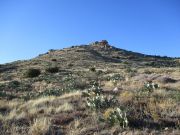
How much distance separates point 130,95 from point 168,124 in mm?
3668

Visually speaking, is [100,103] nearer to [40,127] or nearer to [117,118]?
[117,118]

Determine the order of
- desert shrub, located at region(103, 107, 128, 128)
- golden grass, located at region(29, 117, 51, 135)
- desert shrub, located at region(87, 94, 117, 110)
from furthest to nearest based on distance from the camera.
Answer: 1. desert shrub, located at region(87, 94, 117, 110)
2. desert shrub, located at region(103, 107, 128, 128)
3. golden grass, located at region(29, 117, 51, 135)

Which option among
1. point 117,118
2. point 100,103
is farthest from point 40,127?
point 100,103

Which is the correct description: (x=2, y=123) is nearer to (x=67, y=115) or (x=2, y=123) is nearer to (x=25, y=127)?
(x=25, y=127)

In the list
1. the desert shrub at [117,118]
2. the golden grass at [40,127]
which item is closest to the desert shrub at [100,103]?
the desert shrub at [117,118]

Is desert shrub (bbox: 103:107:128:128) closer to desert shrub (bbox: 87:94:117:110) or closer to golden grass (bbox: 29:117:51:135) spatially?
desert shrub (bbox: 87:94:117:110)

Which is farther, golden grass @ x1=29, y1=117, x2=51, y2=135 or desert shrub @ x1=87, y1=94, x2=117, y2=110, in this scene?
desert shrub @ x1=87, y1=94, x2=117, y2=110

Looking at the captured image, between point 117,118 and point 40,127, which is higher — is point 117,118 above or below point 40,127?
above

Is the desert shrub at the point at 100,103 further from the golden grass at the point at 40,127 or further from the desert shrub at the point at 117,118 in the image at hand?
the golden grass at the point at 40,127

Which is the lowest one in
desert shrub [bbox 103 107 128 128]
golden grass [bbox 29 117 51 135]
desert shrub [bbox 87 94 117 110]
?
golden grass [bbox 29 117 51 135]

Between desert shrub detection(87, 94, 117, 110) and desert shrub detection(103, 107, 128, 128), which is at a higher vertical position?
desert shrub detection(87, 94, 117, 110)

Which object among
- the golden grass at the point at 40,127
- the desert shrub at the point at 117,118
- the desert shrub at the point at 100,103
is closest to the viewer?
the golden grass at the point at 40,127

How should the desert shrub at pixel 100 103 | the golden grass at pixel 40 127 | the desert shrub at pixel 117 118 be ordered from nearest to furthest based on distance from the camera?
the golden grass at pixel 40 127 < the desert shrub at pixel 117 118 < the desert shrub at pixel 100 103

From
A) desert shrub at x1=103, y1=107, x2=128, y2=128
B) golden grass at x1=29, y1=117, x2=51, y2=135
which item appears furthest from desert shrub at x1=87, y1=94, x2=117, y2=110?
golden grass at x1=29, y1=117, x2=51, y2=135
